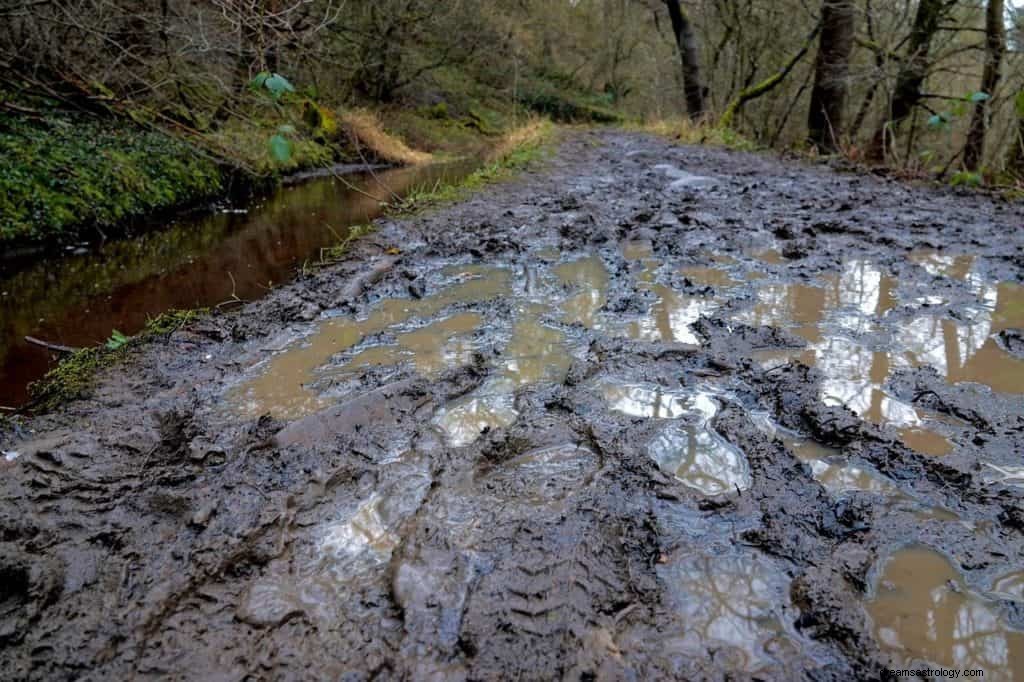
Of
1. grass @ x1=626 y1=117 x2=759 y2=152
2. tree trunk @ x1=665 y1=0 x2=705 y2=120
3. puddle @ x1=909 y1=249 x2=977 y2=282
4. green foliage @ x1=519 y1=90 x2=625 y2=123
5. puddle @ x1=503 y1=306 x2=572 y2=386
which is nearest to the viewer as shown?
puddle @ x1=503 y1=306 x2=572 y2=386

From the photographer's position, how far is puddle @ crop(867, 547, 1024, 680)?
1.18 meters

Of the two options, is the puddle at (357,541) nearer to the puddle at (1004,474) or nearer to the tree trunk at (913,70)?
the puddle at (1004,474)

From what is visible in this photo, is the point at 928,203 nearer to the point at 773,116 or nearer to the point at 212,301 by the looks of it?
the point at 212,301

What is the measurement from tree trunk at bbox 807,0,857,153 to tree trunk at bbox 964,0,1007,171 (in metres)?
1.82

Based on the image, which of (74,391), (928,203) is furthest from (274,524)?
(928,203)

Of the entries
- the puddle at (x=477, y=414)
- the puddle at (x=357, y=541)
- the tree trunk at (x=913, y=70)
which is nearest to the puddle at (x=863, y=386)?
the puddle at (x=477, y=414)

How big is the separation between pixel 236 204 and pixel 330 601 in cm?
694

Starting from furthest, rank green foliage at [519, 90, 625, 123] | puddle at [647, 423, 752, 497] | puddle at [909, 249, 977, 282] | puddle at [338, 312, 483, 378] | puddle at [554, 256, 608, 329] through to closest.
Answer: green foliage at [519, 90, 625, 123], puddle at [909, 249, 977, 282], puddle at [554, 256, 608, 329], puddle at [338, 312, 483, 378], puddle at [647, 423, 752, 497]

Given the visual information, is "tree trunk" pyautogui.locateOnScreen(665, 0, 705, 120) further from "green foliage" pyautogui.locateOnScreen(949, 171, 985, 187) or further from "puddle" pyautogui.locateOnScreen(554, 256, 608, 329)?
"puddle" pyautogui.locateOnScreen(554, 256, 608, 329)

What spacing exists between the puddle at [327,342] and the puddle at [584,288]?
1.30ft

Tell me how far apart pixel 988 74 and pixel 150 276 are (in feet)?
29.6

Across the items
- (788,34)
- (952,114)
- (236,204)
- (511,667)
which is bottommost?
(511,667)

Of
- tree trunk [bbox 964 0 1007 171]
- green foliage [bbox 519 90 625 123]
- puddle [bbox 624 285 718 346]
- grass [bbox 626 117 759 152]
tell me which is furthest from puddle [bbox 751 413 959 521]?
green foliage [bbox 519 90 625 123]

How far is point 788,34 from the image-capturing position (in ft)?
43.1
